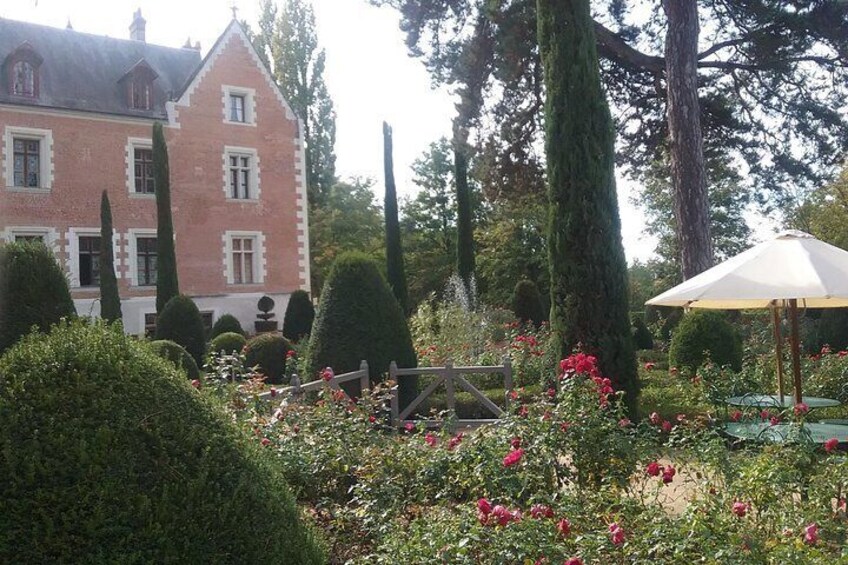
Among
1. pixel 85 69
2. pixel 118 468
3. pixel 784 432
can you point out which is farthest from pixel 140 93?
pixel 118 468

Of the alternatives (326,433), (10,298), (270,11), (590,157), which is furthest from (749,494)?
(270,11)

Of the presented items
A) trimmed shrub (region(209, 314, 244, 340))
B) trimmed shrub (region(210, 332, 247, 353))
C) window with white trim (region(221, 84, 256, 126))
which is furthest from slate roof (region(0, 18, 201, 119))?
trimmed shrub (region(210, 332, 247, 353))

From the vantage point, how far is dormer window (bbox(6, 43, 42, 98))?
23.3 m

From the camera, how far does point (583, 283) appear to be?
972cm

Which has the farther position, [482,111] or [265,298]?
[265,298]

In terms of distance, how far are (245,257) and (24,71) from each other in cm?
893

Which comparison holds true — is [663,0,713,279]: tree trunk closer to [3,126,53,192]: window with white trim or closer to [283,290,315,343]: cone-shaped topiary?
[283,290,315,343]: cone-shaped topiary

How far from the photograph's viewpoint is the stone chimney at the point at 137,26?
28.5m

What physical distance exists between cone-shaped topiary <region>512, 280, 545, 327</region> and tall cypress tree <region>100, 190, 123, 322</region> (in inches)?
456

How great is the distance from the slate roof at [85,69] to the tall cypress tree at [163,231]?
2.79m

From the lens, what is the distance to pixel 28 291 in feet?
28.3

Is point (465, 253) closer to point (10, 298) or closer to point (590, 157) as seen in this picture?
point (590, 157)

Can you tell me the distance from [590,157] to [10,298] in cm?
697

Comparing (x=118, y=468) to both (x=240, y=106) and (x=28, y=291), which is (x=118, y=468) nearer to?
(x=28, y=291)
